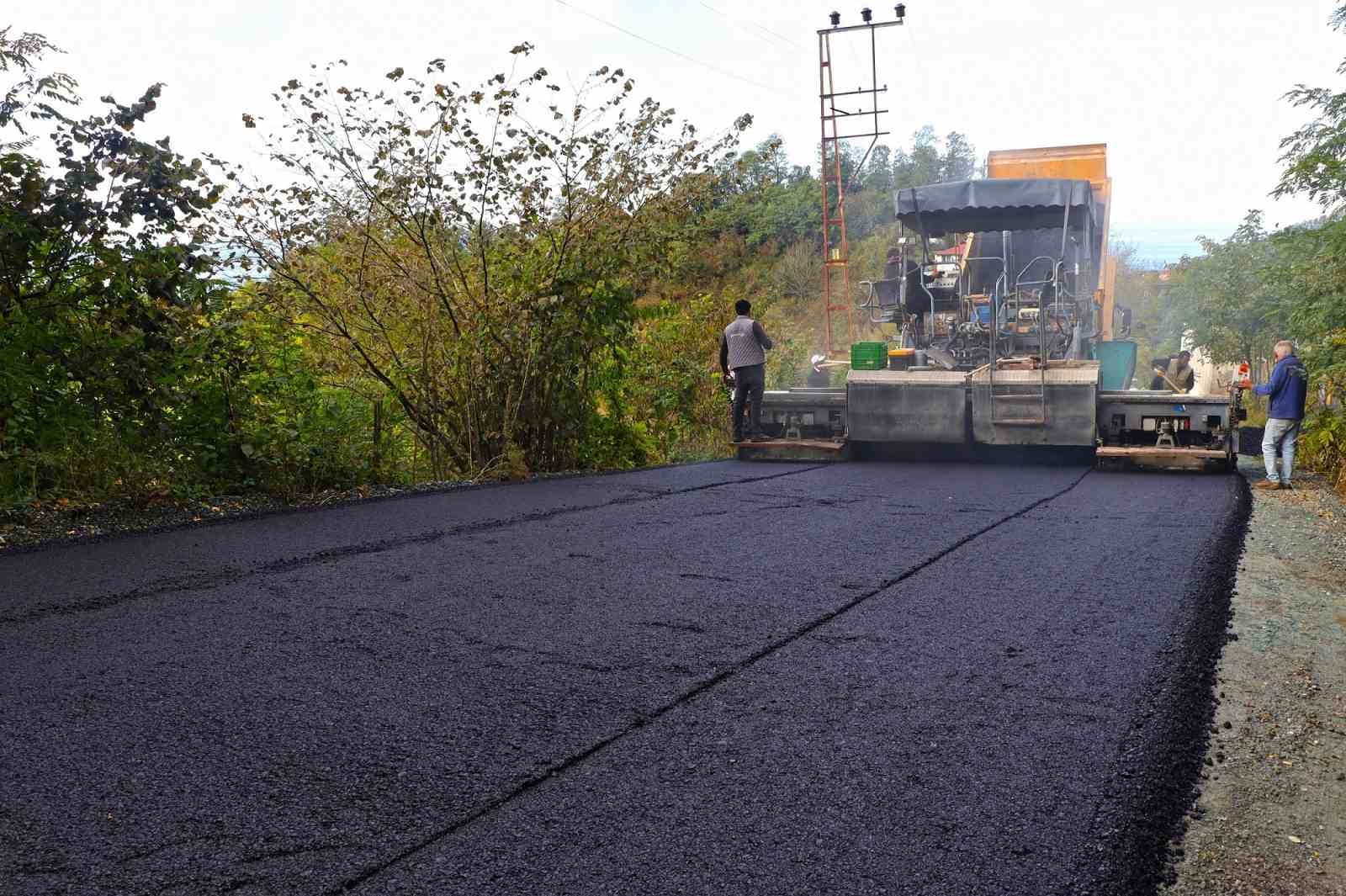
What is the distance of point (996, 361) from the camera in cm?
1220

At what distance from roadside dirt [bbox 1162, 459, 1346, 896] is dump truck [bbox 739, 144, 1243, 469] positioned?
5.05m

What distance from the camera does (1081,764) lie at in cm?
333

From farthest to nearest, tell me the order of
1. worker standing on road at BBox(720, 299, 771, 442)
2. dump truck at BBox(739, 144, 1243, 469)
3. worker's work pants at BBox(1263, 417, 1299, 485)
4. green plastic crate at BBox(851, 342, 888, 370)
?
worker standing on road at BBox(720, 299, 771, 442), green plastic crate at BBox(851, 342, 888, 370), dump truck at BBox(739, 144, 1243, 469), worker's work pants at BBox(1263, 417, 1299, 485)

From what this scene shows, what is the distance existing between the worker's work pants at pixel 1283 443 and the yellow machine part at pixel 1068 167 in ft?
11.1

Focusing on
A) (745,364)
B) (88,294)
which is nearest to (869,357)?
(745,364)

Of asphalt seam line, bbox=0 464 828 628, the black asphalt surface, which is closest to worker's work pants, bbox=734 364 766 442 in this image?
asphalt seam line, bbox=0 464 828 628

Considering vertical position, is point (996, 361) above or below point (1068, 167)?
below

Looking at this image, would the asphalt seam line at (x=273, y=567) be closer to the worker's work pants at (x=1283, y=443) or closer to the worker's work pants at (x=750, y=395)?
the worker's work pants at (x=750, y=395)

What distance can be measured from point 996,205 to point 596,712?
1008 cm

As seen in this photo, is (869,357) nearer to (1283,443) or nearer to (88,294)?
(1283,443)

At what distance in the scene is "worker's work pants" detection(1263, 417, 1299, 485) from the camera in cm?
1121

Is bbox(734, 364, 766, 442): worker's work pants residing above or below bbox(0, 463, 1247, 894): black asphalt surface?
above

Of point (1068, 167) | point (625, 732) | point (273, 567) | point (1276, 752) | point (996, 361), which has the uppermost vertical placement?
point (1068, 167)

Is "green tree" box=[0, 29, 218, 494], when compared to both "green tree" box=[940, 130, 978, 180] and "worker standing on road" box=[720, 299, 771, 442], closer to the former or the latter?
"worker standing on road" box=[720, 299, 771, 442]
